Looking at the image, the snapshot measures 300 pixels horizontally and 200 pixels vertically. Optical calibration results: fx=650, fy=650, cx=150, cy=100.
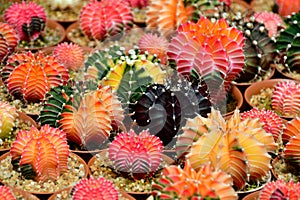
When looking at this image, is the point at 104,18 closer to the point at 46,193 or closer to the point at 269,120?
the point at 269,120

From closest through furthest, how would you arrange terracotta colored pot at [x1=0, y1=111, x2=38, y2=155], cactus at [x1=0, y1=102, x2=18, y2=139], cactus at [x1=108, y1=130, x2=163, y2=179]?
1. cactus at [x1=108, y1=130, x2=163, y2=179]
2. cactus at [x1=0, y1=102, x2=18, y2=139]
3. terracotta colored pot at [x1=0, y1=111, x2=38, y2=155]

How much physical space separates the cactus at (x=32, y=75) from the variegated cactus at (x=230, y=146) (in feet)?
2.90

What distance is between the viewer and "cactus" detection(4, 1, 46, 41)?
4.09m

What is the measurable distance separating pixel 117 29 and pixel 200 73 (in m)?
0.88

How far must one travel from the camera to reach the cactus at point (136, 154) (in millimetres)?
3061

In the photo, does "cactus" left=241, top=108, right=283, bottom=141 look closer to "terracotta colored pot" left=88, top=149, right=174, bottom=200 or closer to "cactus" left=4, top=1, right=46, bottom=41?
"terracotta colored pot" left=88, top=149, right=174, bottom=200

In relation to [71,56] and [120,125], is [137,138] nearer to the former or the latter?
[120,125]

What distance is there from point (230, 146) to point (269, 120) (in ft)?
1.55

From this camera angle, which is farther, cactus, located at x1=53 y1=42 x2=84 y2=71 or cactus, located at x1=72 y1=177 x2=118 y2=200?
cactus, located at x1=53 y1=42 x2=84 y2=71

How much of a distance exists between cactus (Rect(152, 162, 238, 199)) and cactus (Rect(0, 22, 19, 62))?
1542mm

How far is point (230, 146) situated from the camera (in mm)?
2965

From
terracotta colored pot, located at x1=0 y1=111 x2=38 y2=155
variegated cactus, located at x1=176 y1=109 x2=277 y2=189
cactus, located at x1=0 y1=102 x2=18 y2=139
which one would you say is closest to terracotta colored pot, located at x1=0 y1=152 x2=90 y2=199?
cactus, located at x1=0 y1=102 x2=18 y2=139

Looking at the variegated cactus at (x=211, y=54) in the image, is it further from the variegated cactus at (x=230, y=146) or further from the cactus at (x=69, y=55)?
the cactus at (x=69, y=55)

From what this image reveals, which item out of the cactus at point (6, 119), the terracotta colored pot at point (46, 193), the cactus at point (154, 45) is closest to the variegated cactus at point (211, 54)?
the cactus at point (154, 45)
